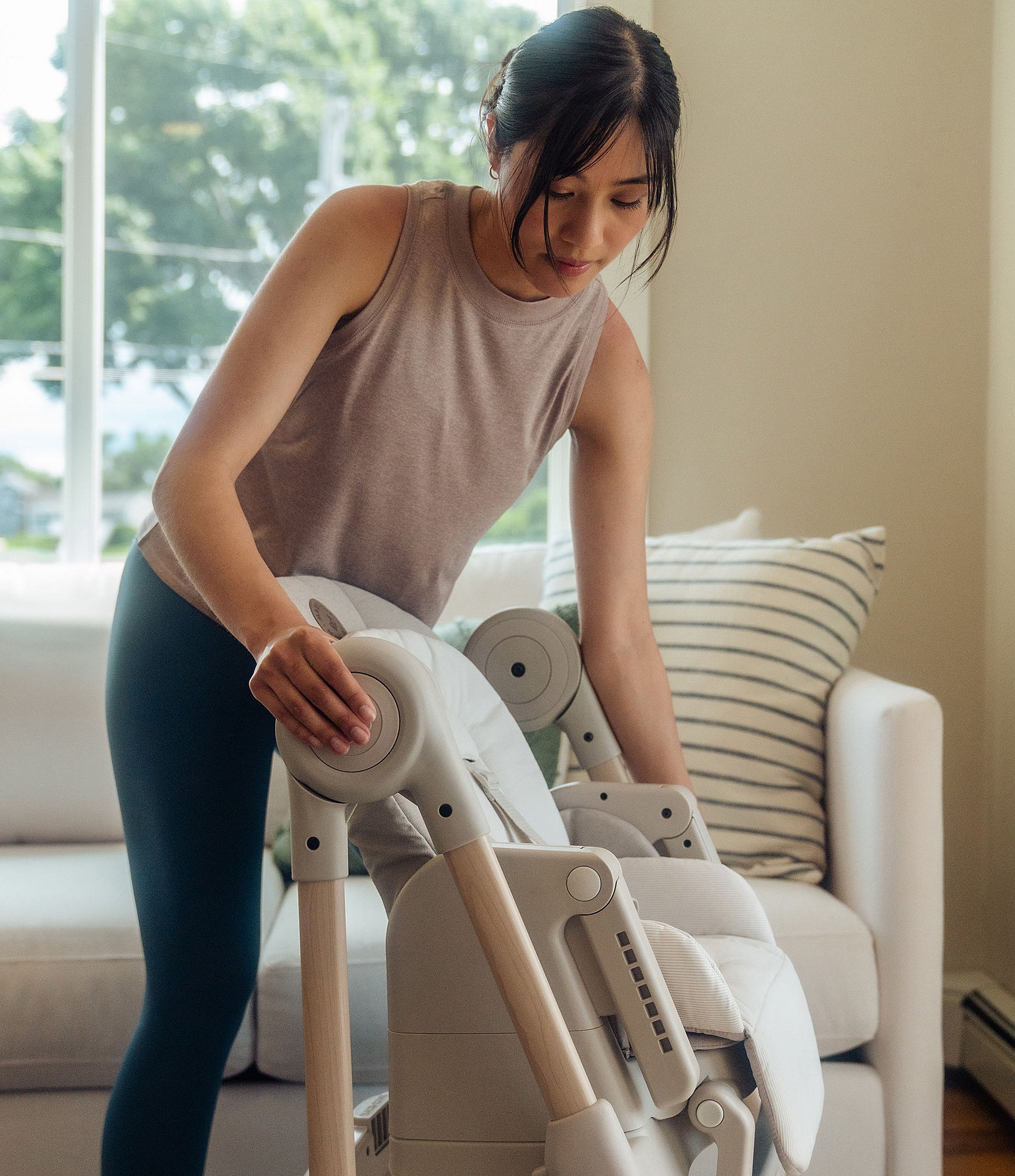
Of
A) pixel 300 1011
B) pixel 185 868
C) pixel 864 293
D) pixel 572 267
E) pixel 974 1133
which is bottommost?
pixel 974 1133

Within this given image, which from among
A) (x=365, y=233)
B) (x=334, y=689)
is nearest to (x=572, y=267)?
(x=365, y=233)

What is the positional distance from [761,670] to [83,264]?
1.64 meters

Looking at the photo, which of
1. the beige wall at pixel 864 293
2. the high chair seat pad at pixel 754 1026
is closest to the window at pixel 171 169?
the beige wall at pixel 864 293

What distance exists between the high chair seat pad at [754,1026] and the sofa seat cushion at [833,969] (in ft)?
1.61

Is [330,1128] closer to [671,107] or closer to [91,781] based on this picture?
[671,107]

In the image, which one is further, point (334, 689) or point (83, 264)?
point (83, 264)

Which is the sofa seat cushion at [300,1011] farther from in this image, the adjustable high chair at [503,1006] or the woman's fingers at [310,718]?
the woman's fingers at [310,718]

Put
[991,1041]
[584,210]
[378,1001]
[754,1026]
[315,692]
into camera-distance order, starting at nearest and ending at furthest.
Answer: [315,692] → [754,1026] → [584,210] → [378,1001] → [991,1041]

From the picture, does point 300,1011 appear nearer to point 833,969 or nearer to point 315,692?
point 833,969

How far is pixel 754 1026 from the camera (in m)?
0.82

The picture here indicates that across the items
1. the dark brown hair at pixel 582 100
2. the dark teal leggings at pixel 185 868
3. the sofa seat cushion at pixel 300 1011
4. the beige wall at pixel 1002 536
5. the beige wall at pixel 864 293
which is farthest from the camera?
the beige wall at pixel 864 293

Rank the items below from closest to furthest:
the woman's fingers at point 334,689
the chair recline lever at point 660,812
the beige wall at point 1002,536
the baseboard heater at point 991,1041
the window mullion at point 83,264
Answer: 1. the woman's fingers at point 334,689
2. the chair recline lever at point 660,812
3. the baseboard heater at point 991,1041
4. the beige wall at point 1002,536
5. the window mullion at point 83,264

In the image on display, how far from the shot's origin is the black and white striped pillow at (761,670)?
1619 mm

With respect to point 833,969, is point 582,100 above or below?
above
